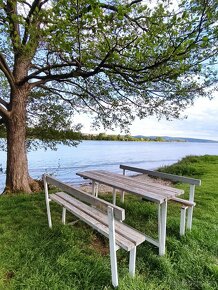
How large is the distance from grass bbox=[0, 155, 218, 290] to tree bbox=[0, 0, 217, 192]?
112 inches

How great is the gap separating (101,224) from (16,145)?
4.51m

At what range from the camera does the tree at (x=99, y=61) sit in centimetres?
378

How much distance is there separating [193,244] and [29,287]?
2413 mm

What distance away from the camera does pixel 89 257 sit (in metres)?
2.92

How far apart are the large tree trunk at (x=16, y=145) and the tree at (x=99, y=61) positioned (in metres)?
0.03

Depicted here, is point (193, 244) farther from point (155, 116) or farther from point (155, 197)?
point (155, 116)

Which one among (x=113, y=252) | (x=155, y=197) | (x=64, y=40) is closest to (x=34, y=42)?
(x=64, y=40)

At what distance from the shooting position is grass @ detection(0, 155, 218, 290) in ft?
8.25

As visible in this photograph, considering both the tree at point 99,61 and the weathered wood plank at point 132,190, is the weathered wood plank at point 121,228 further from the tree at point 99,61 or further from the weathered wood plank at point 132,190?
the tree at point 99,61

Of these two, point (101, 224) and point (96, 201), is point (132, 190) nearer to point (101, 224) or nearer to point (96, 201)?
point (101, 224)

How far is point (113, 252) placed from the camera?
239 cm

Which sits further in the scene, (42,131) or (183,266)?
(42,131)

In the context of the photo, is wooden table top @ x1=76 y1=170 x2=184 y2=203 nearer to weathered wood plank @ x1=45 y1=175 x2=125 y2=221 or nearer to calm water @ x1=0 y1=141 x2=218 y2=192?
weathered wood plank @ x1=45 y1=175 x2=125 y2=221

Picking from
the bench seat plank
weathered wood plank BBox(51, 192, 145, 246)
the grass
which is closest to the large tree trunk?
the grass
